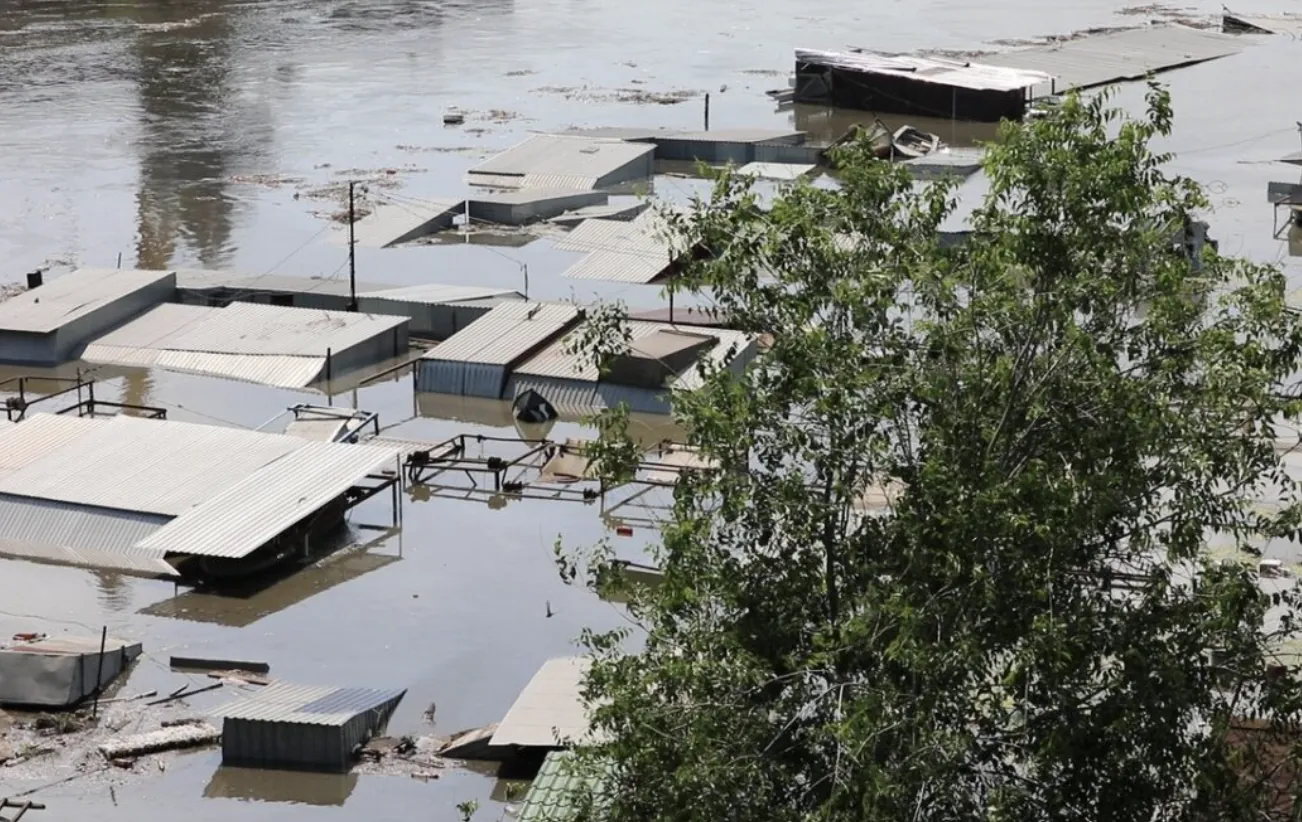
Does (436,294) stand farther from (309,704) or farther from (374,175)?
(309,704)

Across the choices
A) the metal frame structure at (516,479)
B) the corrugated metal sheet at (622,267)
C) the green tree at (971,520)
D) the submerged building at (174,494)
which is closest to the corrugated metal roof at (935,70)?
the corrugated metal sheet at (622,267)

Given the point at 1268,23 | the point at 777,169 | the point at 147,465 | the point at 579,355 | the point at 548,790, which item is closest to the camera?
the point at 548,790

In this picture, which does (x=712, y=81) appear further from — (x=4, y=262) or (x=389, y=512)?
(x=389, y=512)

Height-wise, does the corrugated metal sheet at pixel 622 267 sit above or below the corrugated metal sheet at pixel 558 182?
below

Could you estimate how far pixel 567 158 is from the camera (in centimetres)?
6919

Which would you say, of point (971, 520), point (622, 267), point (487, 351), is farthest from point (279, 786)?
point (622, 267)

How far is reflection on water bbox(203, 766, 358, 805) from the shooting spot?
27.7 metres

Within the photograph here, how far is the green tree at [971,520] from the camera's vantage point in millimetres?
13773

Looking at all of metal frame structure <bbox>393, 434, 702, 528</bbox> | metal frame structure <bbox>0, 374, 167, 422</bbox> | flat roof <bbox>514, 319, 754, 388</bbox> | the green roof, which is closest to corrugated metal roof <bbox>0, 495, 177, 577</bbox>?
metal frame structure <bbox>0, 374, 167, 422</bbox>

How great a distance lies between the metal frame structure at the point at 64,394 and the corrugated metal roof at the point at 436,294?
8.14 meters

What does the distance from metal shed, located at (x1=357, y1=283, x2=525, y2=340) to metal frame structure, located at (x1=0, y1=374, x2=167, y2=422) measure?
7865mm

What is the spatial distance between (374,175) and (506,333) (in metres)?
25.7

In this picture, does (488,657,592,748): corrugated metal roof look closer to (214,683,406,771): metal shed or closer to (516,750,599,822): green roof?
(516,750,599,822): green roof

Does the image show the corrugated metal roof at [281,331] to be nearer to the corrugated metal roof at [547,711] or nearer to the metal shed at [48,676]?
the metal shed at [48,676]
